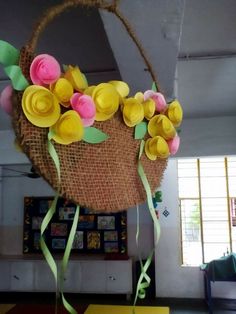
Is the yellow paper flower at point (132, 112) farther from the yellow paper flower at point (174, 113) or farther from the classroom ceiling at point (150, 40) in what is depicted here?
the classroom ceiling at point (150, 40)

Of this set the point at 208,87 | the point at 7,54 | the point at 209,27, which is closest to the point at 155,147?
the point at 7,54

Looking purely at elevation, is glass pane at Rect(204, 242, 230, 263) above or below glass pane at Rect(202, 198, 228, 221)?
below

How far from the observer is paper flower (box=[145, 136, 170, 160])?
80 centimetres

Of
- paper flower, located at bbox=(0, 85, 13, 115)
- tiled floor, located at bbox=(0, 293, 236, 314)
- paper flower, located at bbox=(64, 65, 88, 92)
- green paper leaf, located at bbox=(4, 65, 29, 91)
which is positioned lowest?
tiled floor, located at bbox=(0, 293, 236, 314)

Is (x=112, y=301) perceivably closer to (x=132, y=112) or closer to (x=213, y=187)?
(x=213, y=187)

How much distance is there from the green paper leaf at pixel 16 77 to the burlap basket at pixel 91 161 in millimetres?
14

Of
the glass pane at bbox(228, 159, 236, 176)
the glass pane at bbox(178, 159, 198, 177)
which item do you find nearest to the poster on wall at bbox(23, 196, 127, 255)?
the glass pane at bbox(178, 159, 198, 177)

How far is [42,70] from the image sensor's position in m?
0.60

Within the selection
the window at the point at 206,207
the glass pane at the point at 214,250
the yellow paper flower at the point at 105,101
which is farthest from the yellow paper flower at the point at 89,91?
the glass pane at the point at 214,250

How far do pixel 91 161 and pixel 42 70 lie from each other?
0.20m

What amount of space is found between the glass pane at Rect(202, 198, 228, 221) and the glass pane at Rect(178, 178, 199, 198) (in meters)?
0.26

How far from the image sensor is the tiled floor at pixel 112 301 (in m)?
5.86

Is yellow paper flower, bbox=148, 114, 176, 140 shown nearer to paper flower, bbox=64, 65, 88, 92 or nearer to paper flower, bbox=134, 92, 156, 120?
paper flower, bbox=134, 92, 156, 120

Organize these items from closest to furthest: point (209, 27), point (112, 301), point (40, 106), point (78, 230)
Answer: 1. point (40, 106)
2. point (209, 27)
3. point (112, 301)
4. point (78, 230)
